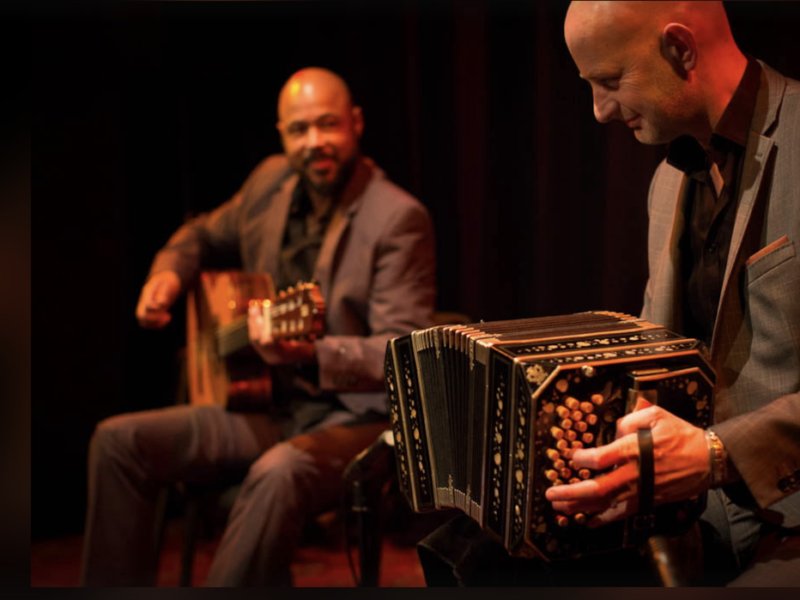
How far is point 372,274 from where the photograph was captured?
9.57 feet

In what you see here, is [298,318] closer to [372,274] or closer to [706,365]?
[372,274]

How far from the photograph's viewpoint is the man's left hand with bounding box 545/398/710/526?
5.41 feet

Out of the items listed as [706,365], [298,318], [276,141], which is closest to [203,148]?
[276,141]

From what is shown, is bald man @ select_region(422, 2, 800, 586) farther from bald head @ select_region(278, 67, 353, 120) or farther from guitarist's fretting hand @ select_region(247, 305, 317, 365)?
Result: bald head @ select_region(278, 67, 353, 120)

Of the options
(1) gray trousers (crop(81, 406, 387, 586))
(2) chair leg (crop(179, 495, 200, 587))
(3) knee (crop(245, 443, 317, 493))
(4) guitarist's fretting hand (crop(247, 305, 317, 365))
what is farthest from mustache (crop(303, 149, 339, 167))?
(2) chair leg (crop(179, 495, 200, 587))

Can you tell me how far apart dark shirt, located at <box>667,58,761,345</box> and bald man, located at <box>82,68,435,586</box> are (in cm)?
92

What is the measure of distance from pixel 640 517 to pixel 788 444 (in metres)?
0.26

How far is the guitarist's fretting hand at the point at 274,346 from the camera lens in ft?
9.05

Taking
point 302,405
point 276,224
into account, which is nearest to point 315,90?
point 276,224

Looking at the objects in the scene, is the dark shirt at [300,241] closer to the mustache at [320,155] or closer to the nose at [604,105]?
the mustache at [320,155]

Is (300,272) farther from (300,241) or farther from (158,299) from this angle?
(158,299)

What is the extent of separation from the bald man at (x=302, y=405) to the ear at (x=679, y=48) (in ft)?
3.86

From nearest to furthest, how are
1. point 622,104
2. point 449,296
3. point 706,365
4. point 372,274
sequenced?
point 706,365 → point 622,104 → point 372,274 → point 449,296

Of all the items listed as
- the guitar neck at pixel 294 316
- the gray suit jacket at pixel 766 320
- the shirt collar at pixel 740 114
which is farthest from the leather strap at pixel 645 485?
the guitar neck at pixel 294 316
